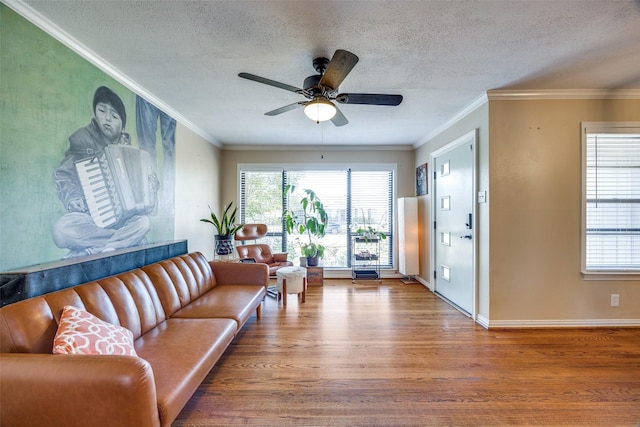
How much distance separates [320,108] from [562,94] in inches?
105

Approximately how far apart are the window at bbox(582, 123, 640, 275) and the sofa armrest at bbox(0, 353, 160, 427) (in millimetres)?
4031

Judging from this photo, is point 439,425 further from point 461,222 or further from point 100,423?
point 461,222

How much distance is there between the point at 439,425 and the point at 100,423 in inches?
68.0

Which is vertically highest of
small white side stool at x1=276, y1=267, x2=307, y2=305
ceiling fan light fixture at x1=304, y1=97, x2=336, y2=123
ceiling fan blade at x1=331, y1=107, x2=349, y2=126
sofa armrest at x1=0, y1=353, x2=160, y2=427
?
ceiling fan blade at x1=331, y1=107, x2=349, y2=126

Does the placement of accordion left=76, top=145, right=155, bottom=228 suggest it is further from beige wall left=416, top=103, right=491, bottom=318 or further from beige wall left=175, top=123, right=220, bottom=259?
beige wall left=416, top=103, right=491, bottom=318

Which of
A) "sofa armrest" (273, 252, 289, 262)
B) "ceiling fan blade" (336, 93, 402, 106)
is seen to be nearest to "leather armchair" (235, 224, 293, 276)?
"sofa armrest" (273, 252, 289, 262)

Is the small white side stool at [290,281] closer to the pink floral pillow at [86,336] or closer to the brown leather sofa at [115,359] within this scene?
the brown leather sofa at [115,359]

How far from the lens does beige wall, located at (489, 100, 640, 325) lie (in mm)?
2783

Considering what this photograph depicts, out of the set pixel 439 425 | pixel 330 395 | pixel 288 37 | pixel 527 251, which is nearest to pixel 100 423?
pixel 330 395

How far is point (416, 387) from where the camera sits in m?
1.89

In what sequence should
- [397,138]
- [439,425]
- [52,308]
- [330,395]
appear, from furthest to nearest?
[397,138] < [330,395] < [439,425] < [52,308]

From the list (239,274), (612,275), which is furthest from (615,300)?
(239,274)

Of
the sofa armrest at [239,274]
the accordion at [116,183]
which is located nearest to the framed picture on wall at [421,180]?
the sofa armrest at [239,274]

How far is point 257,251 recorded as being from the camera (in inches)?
169
